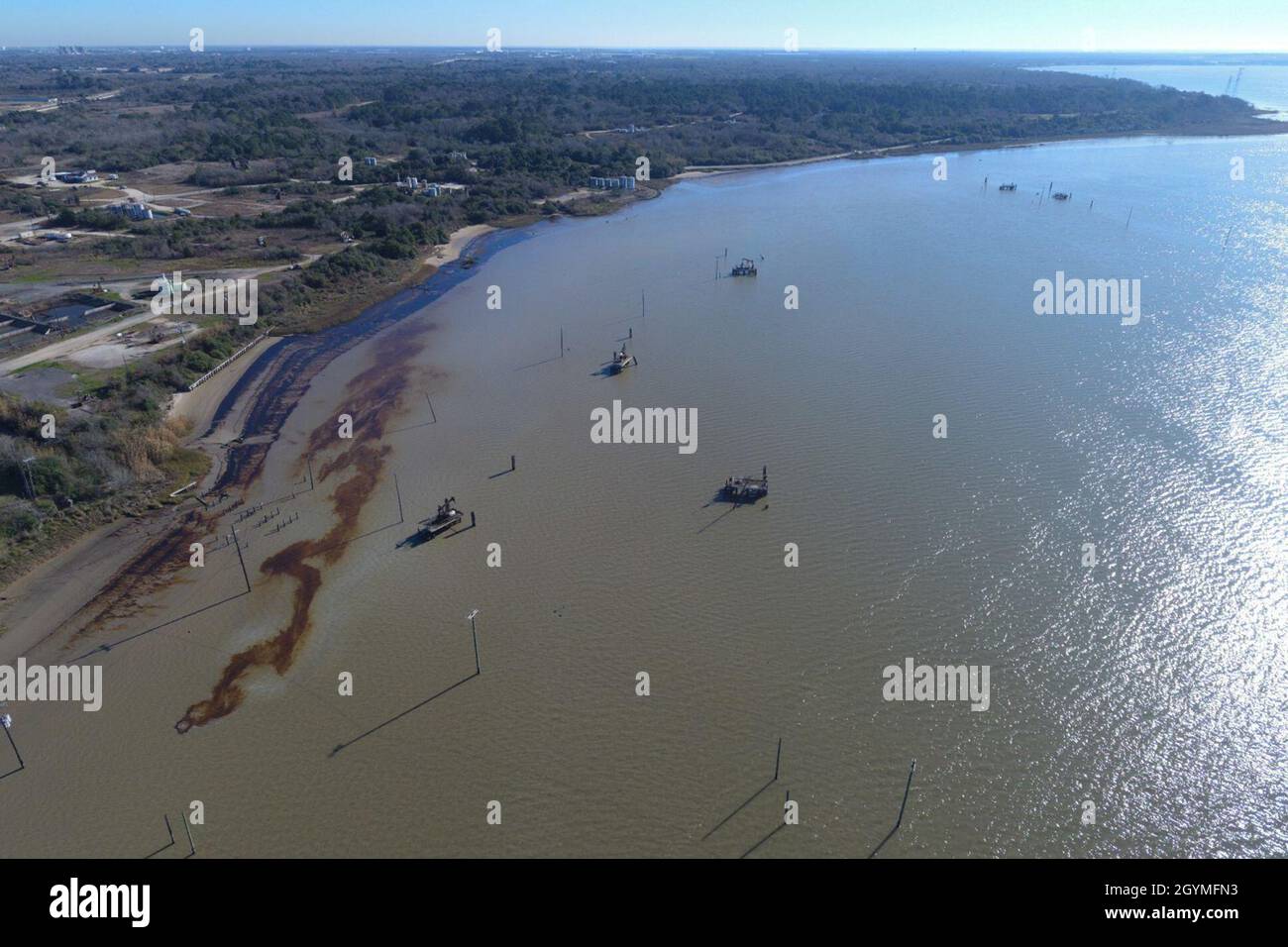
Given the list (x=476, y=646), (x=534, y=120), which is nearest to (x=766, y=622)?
(x=476, y=646)

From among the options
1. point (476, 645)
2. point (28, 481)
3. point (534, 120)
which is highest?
point (534, 120)

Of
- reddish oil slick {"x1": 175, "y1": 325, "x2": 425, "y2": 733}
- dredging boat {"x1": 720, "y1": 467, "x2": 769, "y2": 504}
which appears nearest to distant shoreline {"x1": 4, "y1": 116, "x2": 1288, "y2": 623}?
reddish oil slick {"x1": 175, "y1": 325, "x2": 425, "y2": 733}

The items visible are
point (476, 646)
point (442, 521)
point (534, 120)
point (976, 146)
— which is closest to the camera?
point (476, 646)

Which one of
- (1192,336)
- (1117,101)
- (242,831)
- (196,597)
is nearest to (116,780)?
(242,831)

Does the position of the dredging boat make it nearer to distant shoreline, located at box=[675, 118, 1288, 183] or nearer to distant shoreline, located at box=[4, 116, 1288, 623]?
distant shoreline, located at box=[4, 116, 1288, 623]

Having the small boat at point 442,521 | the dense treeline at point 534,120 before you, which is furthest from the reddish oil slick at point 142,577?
the dense treeline at point 534,120

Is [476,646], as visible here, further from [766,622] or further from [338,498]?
[338,498]

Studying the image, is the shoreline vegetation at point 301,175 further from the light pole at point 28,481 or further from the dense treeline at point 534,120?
the dense treeline at point 534,120
